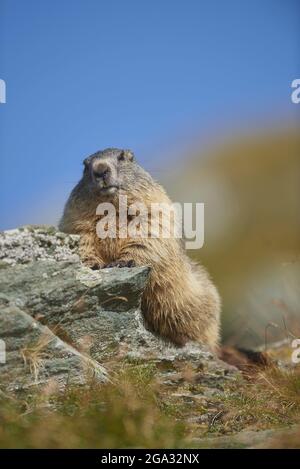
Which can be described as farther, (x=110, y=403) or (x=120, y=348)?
(x=120, y=348)

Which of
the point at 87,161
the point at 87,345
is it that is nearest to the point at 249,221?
the point at 87,161

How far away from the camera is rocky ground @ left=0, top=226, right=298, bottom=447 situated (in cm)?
859

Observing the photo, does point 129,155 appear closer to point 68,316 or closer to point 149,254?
point 149,254

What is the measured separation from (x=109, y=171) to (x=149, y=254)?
4.53 feet

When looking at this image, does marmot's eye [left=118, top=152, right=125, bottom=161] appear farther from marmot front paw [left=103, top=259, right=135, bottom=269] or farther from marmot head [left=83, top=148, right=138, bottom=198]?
marmot front paw [left=103, top=259, right=135, bottom=269]

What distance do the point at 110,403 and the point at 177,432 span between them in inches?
30.6

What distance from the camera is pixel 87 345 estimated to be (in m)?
9.48

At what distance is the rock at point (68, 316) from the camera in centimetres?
869

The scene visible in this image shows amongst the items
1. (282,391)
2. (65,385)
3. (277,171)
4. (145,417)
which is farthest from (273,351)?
(277,171)

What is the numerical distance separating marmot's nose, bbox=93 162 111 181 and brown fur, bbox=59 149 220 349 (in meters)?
0.14

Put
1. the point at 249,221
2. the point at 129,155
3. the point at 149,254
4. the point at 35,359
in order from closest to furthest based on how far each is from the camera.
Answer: the point at 35,359
the point at 149,254
the point at 129,155
the point at 249,221

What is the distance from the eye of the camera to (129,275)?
981cm

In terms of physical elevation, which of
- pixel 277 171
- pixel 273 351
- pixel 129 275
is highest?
pixel 277 171

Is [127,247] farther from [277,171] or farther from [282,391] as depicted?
[277,171]
